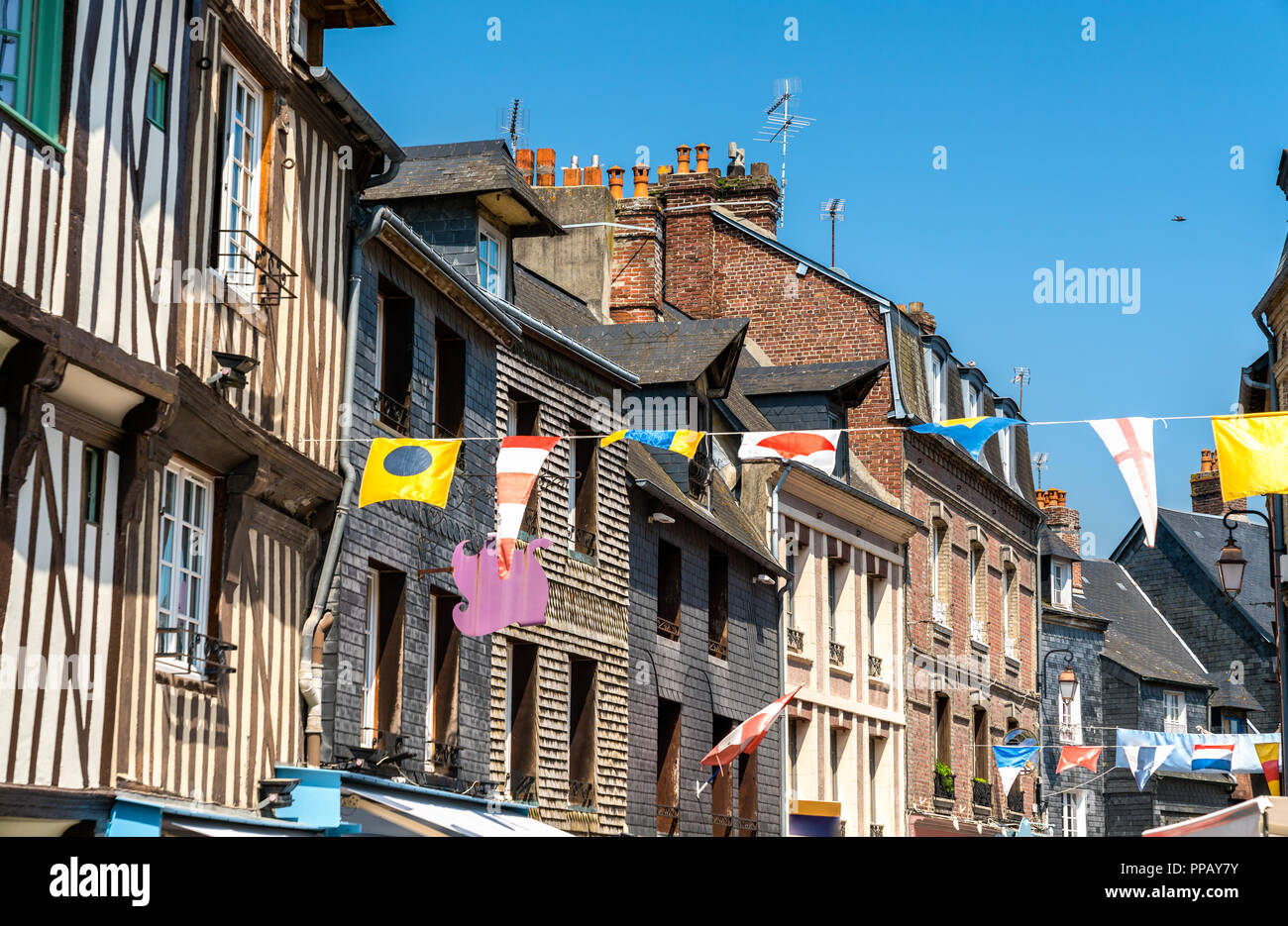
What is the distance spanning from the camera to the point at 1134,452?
40.9 feet

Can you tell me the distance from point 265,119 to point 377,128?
1.43 meters

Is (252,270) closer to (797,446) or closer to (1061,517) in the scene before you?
(797,446)

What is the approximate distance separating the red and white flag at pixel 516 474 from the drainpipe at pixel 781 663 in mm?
10713

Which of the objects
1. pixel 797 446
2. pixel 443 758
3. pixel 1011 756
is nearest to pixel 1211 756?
pixel 1011 756

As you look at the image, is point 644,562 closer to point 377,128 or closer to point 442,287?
point 442,287

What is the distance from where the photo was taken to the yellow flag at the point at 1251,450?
41.2 ft

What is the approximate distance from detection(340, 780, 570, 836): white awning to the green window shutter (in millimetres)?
5624

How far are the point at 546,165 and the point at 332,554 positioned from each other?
1455 centimetres

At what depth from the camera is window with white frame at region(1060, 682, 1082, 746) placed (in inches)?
1417

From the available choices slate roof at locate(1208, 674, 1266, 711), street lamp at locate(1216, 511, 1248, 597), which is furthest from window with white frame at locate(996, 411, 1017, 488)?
street lamp at locate(1216, 511, 1248, 597)

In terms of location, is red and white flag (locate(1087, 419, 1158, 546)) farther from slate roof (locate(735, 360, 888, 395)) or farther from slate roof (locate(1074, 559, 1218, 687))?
slate roof (locate(1074, 559, 1218, 687))
